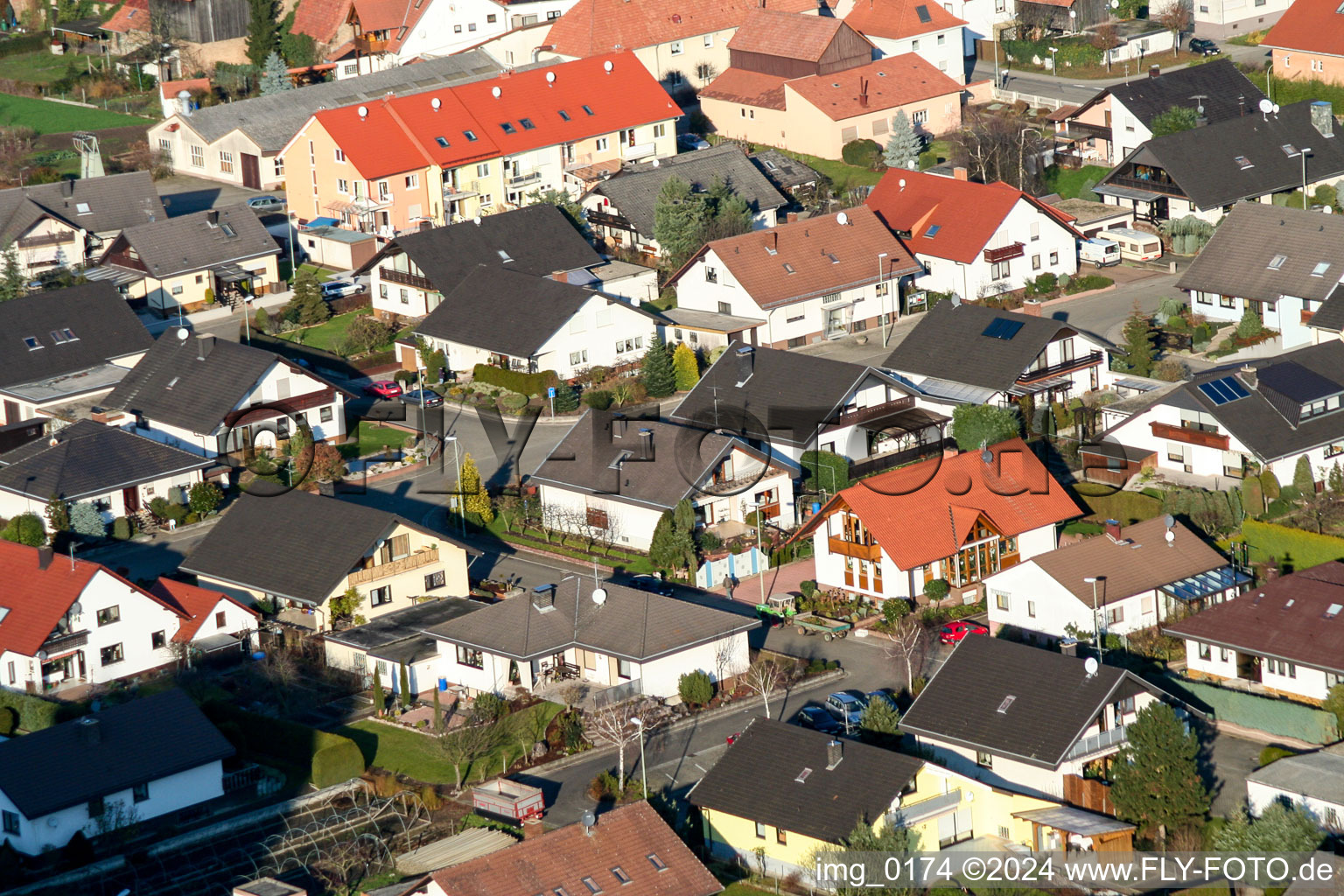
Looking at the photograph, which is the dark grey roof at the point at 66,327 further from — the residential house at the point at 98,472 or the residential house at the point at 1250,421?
the residential house at the point at 1250,421

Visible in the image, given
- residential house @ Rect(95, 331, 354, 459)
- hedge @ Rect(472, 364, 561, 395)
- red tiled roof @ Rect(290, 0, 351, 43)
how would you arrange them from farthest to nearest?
red tiled roof @ Rect(290, 0, 351, 43), hedge @ Rect(472, 364, 561, 395), residential house @ Rect(95, 331, 354, 459)

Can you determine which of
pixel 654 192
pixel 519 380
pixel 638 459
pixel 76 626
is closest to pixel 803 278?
pixel 519 380

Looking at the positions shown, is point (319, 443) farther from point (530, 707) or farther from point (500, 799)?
point (500, 799)

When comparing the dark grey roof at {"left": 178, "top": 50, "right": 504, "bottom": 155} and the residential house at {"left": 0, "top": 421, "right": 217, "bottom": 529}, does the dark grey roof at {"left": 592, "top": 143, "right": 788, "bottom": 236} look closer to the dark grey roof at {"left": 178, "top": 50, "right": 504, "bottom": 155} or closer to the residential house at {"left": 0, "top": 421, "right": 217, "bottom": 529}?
the dark grey roof at {"left": 178, "top": 50, "right": 504, "bottom": 155}

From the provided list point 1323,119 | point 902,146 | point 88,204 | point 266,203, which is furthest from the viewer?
point 266,203

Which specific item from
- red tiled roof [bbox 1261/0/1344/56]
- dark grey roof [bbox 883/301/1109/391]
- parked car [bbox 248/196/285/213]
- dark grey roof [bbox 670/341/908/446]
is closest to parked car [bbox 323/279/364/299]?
parked car [bbox 248/196/285/213]

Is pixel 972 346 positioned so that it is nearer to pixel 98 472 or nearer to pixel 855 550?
pixel 855 550
